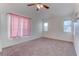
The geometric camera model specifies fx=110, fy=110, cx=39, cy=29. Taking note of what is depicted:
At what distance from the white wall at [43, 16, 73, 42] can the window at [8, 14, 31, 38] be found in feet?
0.97

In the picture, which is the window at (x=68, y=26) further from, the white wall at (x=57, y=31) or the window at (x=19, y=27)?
the window at (x=19, y=27)

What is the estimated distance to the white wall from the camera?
1.67 metres

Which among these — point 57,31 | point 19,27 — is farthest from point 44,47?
point 19,27

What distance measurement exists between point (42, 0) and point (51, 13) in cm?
75

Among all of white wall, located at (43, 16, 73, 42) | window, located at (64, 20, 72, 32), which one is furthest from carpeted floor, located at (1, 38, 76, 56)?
window, located at (64, 20, 72, 32)

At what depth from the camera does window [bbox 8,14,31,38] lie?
168 cm

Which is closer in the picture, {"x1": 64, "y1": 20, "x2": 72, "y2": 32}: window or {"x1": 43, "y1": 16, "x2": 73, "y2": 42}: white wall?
{"x1": 64, "y1": 20, "x2": 72, "y2": 32}: window

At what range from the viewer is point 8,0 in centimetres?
96

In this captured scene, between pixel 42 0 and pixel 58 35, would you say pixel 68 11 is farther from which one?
pixel 42 0

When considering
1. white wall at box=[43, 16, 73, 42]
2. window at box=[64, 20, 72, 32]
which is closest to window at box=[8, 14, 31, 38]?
white wall at box=[43, 16, 73, 42]

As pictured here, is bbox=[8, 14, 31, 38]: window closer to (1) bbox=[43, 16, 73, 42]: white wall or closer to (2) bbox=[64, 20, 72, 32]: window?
(1) bbox=[43, 16, 73, 42]: white wall

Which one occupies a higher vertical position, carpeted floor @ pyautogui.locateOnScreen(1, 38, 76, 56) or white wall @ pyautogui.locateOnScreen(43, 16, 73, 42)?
white wall @ pyautogui.locateOnScreen(43, 16, 73, 42)

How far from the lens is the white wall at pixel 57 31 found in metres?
1.67

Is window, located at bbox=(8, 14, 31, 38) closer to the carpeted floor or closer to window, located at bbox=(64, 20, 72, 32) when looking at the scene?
the carpeted floor
